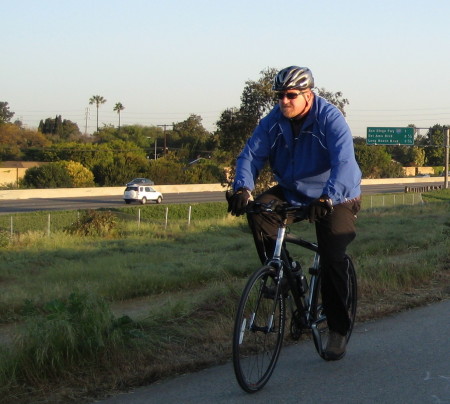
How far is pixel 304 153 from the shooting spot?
5.05m

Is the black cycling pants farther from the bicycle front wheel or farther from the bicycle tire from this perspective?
the bicycle front wheel

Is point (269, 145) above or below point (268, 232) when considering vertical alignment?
above

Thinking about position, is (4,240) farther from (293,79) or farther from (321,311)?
(293,79)

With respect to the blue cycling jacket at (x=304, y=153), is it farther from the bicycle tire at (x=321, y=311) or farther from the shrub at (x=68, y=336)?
the shrub at (x=68, y=336)

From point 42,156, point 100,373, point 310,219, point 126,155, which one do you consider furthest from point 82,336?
point 42,156

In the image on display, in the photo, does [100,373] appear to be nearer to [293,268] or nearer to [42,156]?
[293,268]

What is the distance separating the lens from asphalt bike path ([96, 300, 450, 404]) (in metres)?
4.50

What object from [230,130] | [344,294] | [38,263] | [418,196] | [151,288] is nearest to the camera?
[344,294]

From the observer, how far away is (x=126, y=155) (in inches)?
3278

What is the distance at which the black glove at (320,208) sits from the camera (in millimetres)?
4512

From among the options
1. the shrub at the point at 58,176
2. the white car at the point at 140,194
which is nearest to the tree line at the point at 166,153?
the shrub at the point at 58,176

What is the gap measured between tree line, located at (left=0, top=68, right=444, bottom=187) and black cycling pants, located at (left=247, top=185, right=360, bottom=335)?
96.7 feet

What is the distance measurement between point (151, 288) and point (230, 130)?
73.3 feet

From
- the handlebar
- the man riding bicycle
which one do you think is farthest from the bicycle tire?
the handlebar
